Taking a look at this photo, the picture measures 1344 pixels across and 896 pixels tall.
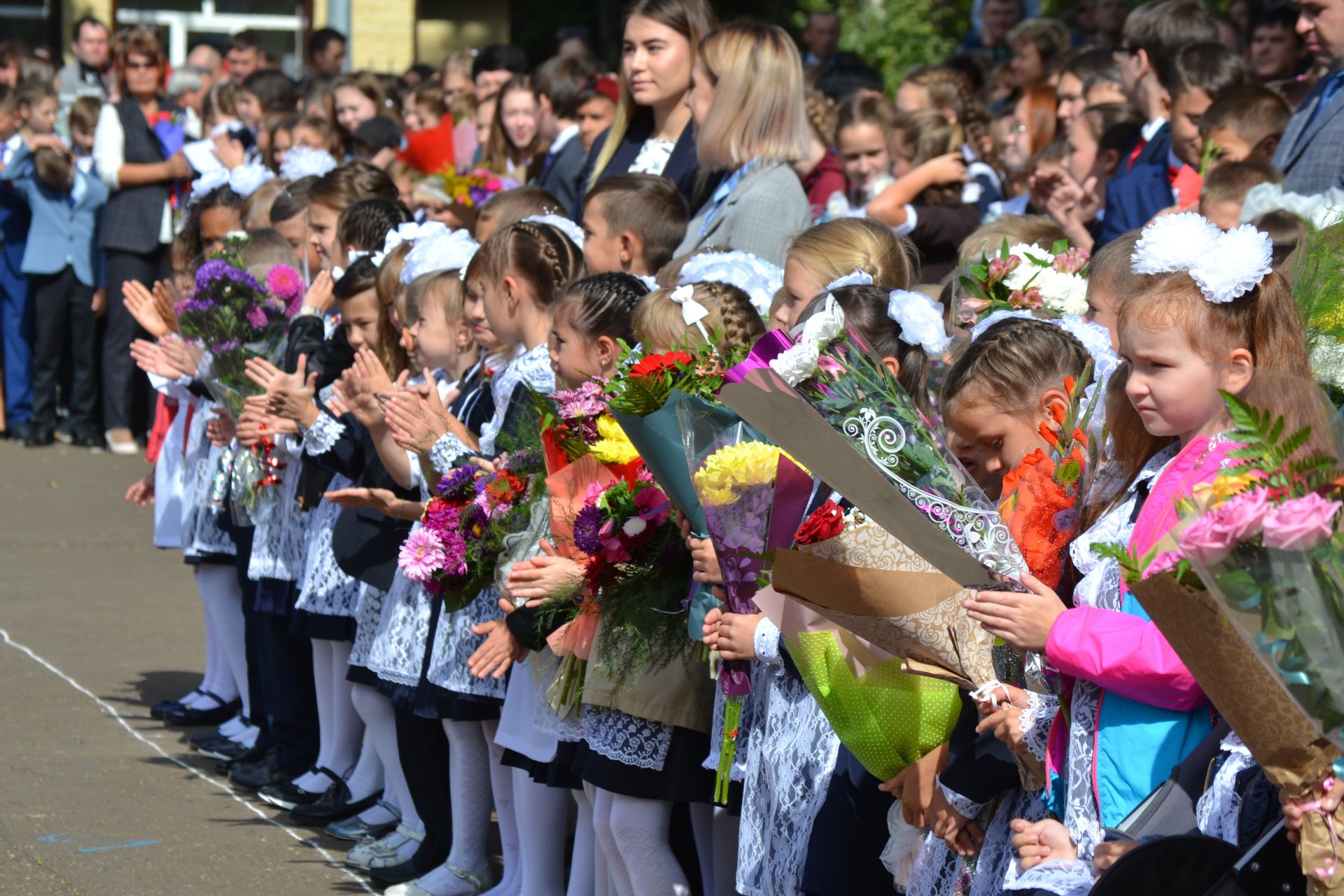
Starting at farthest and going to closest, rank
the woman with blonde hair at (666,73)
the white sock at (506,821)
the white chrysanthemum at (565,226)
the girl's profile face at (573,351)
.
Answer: the woman with blonde hair at (666,73)
the white chrysanthemum at (565,226)
the white sock at (506,821)
the girl's profile face at (573,351)

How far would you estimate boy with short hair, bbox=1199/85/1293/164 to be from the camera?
19.8 ft

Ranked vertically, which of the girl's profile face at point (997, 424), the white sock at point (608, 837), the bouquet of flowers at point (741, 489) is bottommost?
the white sock at point (608, 837)

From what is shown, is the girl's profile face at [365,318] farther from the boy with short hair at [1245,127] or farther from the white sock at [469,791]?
the boy with short hair at [1245,127]

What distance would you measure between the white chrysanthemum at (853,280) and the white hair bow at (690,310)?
12.3 inches

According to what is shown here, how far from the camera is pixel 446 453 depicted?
4551 millimetres

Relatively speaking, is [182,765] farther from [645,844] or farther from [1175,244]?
[1175,244]

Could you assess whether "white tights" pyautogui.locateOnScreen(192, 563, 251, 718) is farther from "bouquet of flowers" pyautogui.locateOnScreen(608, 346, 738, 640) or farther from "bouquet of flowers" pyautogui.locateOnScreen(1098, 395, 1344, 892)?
"bouquet of flowers" pyautogui.locateOnScreen(1098, 395, 1344, 892)

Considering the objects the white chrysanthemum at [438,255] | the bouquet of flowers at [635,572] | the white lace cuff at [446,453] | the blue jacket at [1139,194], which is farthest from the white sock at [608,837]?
the blue jacket at [1139,194]

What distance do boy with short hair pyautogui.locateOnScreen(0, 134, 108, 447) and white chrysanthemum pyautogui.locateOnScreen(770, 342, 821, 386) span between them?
11016 mm

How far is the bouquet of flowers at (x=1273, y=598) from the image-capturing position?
1993 millimetres

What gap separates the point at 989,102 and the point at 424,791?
7.57 metres

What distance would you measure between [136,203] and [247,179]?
473 cm

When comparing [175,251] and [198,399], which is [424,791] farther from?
[175,251]

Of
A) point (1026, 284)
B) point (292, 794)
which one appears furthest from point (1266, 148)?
point (292, 794)
